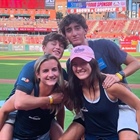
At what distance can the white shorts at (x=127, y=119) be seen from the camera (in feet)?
14.5

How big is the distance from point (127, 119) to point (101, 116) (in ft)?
1.11

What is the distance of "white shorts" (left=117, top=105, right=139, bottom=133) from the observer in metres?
4.42

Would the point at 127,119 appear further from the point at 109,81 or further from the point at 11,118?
the point at 11,118

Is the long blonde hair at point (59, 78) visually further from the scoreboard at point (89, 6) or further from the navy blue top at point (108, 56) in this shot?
the scoreboard at point (89, 6)

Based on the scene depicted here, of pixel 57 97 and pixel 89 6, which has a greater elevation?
pixel 57 97

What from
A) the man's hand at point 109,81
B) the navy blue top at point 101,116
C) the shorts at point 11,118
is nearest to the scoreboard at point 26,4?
the shorts at point 11,118

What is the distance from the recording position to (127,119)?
4.49 meters

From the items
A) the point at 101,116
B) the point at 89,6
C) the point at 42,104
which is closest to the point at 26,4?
the point at 89,6

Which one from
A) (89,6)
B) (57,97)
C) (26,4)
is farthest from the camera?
(26,4)

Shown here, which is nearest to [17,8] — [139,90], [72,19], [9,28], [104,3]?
[9,28]

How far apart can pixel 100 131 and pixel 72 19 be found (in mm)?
1432

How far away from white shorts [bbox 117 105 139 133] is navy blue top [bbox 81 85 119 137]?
0.07m

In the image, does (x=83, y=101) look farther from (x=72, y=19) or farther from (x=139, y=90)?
(x=139, y=90)

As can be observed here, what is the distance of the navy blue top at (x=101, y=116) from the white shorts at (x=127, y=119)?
0.07m
